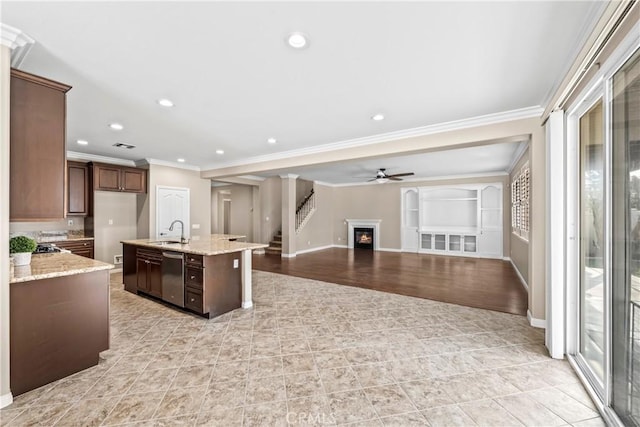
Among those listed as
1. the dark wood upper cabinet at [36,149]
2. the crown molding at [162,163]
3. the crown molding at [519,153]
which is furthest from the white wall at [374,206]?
the dark wood upper cabinet at [36,149]

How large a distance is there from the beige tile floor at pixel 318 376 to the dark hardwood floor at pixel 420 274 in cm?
85

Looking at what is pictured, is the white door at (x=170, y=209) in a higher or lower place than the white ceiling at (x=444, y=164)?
lower

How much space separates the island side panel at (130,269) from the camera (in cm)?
443

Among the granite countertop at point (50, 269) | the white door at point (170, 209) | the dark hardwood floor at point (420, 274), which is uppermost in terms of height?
the white door at point (170, 209)

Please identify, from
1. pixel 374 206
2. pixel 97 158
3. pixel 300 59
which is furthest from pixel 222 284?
pixel 374 206

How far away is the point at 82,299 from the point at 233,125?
2.62 m

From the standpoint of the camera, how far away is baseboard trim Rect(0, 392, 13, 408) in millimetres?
1856

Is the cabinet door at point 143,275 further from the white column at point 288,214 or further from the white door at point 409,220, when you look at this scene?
the white door at point 409,220

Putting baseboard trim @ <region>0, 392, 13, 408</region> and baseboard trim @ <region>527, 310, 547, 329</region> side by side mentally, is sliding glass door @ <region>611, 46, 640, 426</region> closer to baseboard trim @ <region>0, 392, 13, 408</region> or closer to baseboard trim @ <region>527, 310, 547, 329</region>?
baseboard trim @ <region>527, 310, 547, 329</region>

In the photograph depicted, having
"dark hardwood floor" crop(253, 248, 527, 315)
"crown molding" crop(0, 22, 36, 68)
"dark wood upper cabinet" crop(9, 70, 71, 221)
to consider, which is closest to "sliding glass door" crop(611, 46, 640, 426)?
"dark hardwood floor" crop(253, 248, 527, 315)

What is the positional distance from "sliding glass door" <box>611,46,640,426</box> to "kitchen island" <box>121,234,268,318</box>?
3480 mm

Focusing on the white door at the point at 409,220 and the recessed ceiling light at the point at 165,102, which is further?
the white door at the point at 409,220

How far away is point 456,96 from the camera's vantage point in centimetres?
282

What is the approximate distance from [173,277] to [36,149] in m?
2.19
